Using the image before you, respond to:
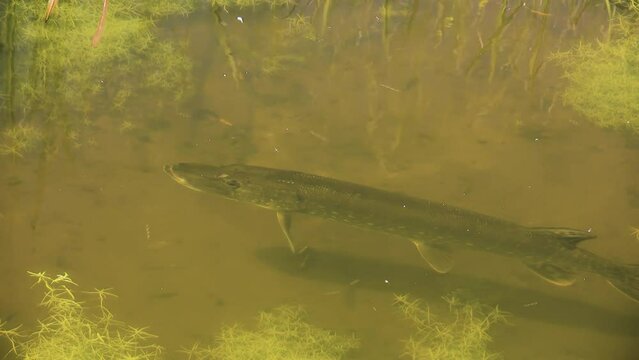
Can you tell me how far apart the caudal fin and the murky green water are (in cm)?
22

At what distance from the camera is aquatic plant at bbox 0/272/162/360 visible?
8.63ft

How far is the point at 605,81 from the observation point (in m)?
4.57

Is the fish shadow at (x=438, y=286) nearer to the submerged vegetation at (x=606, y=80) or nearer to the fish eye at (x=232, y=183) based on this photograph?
the fish eye at (x=232, y=183)

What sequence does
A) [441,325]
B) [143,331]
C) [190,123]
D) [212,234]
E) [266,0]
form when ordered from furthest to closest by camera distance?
[266,0]
[190,123]
[212,234]
[441,325]
[143,331]

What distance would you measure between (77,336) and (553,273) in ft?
7.97

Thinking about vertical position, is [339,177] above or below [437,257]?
above

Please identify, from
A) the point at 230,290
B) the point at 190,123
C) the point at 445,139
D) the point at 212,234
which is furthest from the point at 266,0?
the point at 230,290

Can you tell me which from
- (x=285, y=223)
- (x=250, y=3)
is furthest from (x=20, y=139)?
(x=250, y=3)

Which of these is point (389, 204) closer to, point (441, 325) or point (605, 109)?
point (441, 325)

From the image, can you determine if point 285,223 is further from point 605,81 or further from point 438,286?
point 605,81

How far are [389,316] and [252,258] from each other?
808 mm

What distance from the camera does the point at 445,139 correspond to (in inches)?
162

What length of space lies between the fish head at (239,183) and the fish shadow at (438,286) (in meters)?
0.28

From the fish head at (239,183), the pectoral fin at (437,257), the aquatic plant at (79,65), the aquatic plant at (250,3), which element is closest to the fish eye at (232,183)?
the fish head at (239,183)
